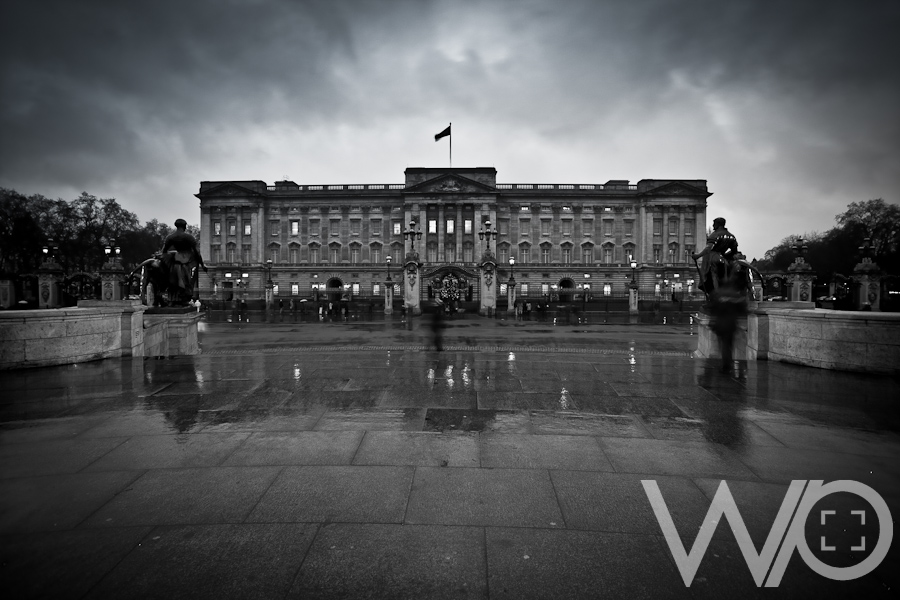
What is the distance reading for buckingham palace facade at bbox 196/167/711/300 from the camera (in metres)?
66.4

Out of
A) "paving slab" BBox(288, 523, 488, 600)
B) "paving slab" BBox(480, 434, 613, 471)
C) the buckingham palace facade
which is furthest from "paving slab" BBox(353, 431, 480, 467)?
the buckingham palace facade

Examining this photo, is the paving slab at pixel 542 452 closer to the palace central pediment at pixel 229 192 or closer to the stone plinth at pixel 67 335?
the stone plinth at pixel 67 335

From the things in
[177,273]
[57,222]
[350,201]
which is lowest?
[177,273]

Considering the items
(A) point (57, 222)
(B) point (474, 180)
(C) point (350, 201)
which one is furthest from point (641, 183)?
(A) point (57, 222)

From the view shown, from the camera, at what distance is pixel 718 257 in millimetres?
10445

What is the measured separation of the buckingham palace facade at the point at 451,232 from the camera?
6638cm

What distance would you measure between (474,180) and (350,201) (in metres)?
19.4

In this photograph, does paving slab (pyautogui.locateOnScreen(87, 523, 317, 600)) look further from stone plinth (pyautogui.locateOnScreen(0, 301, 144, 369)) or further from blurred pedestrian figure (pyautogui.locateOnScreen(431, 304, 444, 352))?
blurred pedestrian figure (pyautogui.locateOnScreen(431, 304, 444, 352))

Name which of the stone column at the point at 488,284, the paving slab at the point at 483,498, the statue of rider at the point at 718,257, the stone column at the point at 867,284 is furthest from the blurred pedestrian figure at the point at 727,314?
the stone column at the point at 488,284

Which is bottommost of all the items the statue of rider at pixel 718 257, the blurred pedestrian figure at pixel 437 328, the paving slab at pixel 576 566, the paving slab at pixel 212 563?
the paving slab at pixel 576 566

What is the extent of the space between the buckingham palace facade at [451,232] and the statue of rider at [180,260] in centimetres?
5376

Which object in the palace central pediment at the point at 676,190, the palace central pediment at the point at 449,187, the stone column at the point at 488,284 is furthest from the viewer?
the palace central pediment at the point at 676,190

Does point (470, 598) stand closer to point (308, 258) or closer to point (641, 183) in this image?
point (308, 258)

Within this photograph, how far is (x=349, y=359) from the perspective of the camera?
10.7 meters
